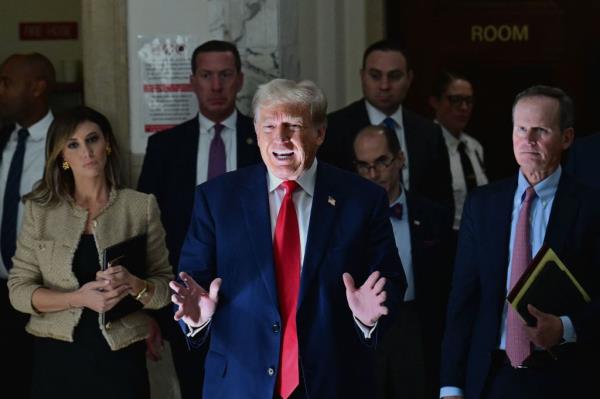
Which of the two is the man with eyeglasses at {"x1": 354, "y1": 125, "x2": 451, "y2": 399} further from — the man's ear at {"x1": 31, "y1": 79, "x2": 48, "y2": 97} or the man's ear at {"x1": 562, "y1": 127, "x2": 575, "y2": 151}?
the man's ear at {"x1": 31, "y1": 79, "x2": 48, "y2": 97}

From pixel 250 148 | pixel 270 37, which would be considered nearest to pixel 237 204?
pixel 250 148

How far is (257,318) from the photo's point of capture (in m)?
3.91

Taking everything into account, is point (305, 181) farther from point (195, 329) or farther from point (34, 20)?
point (34, 20)

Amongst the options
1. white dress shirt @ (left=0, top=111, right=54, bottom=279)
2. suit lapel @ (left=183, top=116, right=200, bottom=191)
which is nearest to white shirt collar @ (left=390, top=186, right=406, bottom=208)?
suit lapel @ (left=183, top=116, right=200, bottom=191)

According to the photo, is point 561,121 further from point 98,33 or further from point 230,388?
point 98,33

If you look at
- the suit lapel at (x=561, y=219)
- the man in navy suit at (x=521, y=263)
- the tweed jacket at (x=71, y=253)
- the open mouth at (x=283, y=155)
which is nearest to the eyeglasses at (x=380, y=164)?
the tweed jacket at (x=71, y=253)

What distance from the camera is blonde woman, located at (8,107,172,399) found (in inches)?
193

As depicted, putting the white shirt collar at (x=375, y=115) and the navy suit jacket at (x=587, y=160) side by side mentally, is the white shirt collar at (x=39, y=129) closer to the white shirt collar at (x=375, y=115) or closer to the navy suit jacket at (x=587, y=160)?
the white shirt collar at (x=375, y=115)

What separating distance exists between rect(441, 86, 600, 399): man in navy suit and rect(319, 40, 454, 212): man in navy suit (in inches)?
62.9

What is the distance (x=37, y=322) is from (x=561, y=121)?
2133 millimetres

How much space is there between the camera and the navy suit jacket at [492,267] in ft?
13.9

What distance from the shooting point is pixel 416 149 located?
6.05m

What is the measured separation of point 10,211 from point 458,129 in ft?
8.25

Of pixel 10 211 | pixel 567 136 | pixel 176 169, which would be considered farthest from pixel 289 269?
pixel 10 211
